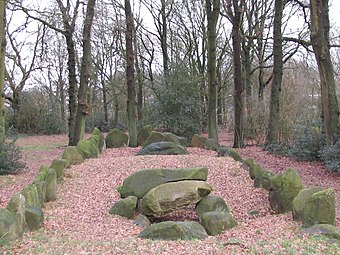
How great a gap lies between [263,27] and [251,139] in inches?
320

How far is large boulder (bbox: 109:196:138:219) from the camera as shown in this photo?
6.57 m

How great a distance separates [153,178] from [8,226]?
3174 millimetres

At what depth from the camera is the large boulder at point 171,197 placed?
20.7 ft

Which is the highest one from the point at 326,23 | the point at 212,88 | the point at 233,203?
the point at 326,23

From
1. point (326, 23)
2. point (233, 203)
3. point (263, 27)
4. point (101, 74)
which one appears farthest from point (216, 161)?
point (101, 74)

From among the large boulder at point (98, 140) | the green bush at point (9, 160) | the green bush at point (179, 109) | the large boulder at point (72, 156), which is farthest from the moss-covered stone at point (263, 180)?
the green bush at point (179, 109)

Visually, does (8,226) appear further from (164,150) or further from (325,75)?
(325,75)

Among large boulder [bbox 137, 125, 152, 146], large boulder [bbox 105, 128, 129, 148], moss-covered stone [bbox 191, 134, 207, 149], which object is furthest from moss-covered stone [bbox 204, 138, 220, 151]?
large boulder [bbox 105, 128, 129, 148]

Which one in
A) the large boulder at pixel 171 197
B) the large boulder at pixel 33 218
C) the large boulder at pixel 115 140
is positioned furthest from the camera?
the large boulder at pixel 115 140

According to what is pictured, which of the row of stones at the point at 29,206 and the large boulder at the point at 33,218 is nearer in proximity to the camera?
the row of stones at the point at 29,206

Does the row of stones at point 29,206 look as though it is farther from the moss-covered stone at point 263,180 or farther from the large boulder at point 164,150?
Answer: the moss-covered stone at point 263,180

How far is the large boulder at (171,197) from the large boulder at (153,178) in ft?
1.72

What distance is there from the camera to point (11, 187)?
8234mm

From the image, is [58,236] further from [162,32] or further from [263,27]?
[162,32]
